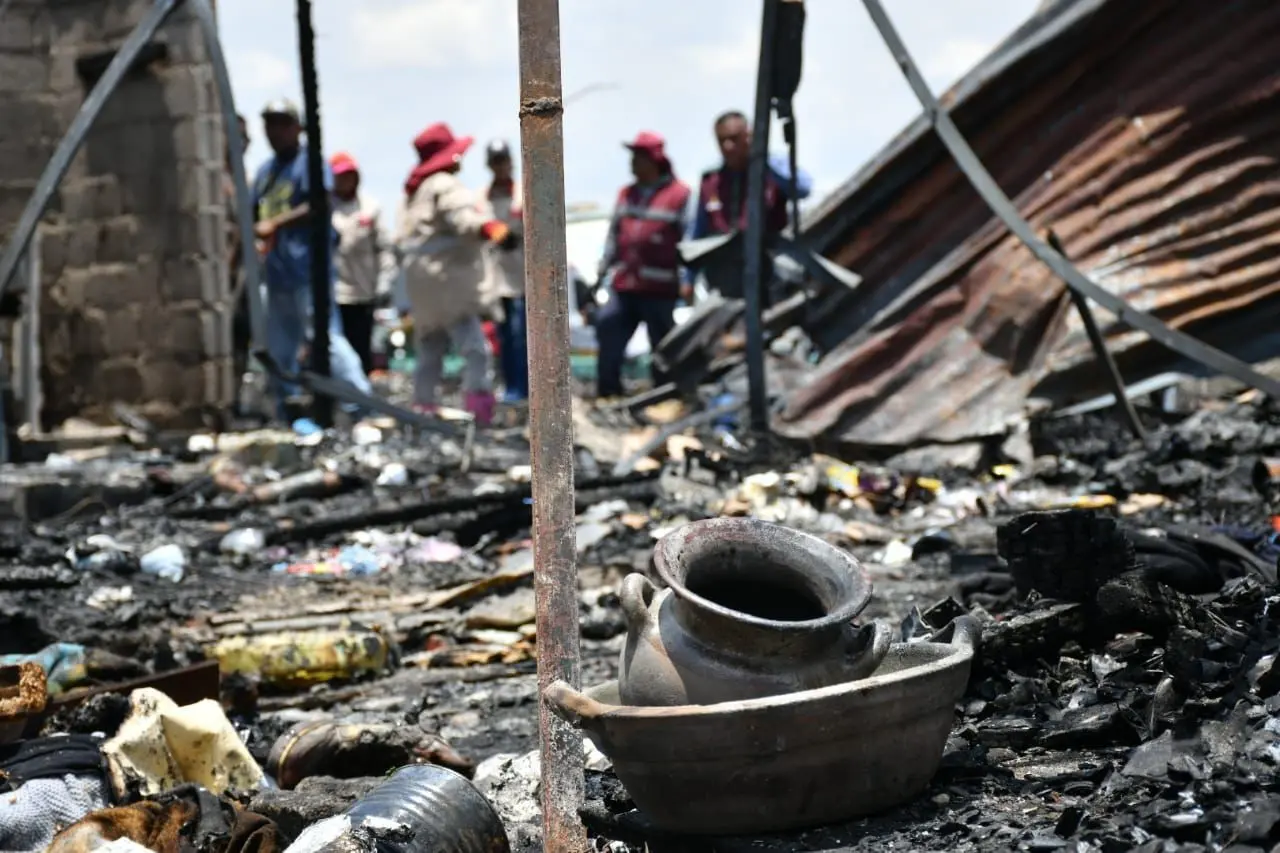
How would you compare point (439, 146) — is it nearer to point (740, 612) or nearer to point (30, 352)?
point (30, 352)

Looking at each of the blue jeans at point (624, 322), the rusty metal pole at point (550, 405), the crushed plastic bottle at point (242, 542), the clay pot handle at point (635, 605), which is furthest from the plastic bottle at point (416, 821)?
the blue jeans at point (624, 322)

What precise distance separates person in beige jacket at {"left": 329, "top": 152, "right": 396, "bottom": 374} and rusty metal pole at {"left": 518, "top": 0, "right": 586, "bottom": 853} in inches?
408

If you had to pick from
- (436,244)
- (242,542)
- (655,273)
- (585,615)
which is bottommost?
(242,542)

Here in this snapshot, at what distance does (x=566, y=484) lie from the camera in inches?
113

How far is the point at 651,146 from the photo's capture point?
12547 millimetres

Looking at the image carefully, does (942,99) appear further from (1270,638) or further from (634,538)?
(1270,638)

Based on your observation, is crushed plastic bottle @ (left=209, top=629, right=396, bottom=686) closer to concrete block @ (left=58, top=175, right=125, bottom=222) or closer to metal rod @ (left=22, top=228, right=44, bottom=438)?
metal rod @ (left=22, top=228, right=44, bottom=438)

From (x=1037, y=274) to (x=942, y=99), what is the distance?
1.39 metres

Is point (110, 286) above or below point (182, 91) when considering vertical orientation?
below

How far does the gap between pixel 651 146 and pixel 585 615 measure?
7.69 metres

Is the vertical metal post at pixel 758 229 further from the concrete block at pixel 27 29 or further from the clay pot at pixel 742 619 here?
the concrete block at pixel 27 29

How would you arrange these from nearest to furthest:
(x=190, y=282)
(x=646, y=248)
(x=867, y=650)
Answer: (x=867, y=650)
(x=190, y=282)
(x=646, y=248)

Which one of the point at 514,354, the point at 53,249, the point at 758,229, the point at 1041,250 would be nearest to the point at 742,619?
the point at 1041,250

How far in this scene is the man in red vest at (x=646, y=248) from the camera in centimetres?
1266
